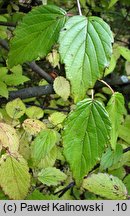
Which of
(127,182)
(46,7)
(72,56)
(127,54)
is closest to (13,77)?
(127,54)

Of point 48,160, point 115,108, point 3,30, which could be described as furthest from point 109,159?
point 3,30

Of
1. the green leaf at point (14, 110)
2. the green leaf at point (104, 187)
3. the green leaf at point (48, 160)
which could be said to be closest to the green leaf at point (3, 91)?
the green leaf at point (14, 110)

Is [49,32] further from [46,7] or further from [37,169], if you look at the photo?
[37,169]

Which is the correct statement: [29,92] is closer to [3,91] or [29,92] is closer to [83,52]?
[3,91]

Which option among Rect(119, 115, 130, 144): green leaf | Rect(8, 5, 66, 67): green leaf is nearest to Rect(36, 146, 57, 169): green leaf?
Rect(119, 115, 130, 144): green leaf

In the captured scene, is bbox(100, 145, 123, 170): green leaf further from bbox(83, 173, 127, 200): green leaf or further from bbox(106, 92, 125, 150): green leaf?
bbox(106, 92, 125, 150): green leaf

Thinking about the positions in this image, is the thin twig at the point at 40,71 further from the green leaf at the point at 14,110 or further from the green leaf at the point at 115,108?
the green leaf at the point at 115,108
